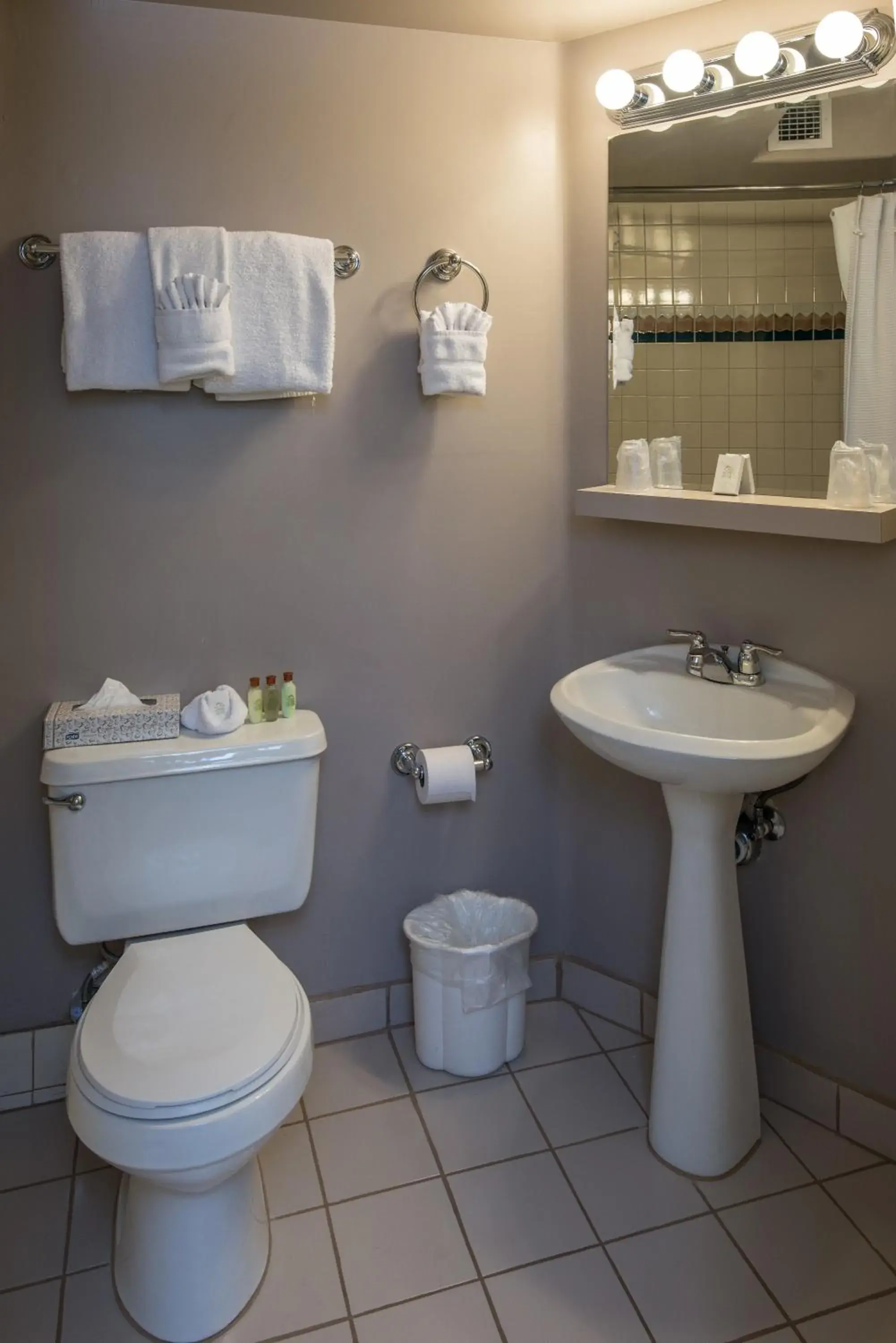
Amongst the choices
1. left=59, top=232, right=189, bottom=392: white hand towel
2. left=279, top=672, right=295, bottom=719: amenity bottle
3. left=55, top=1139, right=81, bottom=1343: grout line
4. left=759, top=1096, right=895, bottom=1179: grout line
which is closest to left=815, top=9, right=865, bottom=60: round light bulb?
left=59, top=232, right=189, bottom=392: white hand towel

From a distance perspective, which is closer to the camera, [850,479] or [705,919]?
[850,479]

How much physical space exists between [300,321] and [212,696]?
71 centimetres

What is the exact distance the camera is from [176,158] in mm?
1898

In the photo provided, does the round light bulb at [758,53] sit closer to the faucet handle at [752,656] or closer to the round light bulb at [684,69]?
the round light bulb at [684,69]

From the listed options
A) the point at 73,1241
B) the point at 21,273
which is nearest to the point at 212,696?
the point at 21,273

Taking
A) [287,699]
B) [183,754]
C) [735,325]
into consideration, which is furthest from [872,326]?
[183,754]

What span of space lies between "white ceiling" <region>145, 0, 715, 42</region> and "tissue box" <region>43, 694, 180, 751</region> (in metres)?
1.27

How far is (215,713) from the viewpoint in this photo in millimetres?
1976

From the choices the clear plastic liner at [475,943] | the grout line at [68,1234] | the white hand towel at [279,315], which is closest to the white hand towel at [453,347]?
the white hand towel at [279,315]

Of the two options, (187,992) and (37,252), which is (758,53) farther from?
(187,992)

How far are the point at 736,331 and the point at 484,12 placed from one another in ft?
2.43

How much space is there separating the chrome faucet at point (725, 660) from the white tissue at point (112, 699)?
1.02m

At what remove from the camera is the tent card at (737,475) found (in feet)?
6.33

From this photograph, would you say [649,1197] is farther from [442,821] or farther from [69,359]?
[69,359]
